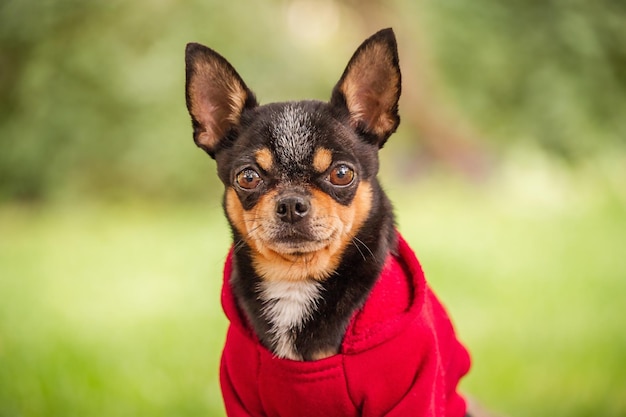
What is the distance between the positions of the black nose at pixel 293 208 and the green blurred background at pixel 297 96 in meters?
2.33

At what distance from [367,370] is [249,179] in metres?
0.71

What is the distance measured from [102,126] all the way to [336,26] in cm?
230

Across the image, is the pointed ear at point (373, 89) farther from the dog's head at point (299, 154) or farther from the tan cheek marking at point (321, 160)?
the tan cheek marking at point (321, 160)

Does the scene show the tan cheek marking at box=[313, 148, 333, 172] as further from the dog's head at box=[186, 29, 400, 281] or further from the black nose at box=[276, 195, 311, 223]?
the black nose at box=[276, 195, 311, 223]

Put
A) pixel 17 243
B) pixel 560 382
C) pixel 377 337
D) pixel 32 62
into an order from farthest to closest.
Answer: pixel 32 62 → pixel 17 243 → pixel 560 382 → pixel 377 337

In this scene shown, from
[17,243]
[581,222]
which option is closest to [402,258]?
[581,222]

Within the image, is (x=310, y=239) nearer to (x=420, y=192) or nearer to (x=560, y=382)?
(x=560, y=382)

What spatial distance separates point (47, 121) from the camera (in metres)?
6.18

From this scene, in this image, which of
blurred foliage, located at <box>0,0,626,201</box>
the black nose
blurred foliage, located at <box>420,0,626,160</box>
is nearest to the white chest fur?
the black nose

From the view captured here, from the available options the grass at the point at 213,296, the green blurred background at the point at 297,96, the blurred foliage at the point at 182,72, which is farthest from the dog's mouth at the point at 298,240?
the blurred foliage at the point at 182,72

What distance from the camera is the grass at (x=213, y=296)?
3564 millimetres

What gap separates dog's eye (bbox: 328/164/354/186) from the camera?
88.7 inches

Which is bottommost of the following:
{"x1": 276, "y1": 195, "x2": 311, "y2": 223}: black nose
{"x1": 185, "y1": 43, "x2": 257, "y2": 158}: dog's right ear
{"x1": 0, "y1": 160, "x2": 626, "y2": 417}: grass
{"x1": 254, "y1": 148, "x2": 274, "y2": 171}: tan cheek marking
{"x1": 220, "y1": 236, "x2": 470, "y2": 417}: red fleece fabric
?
{"x1": 0, "y1": 160, "x2": 626, "y2": 417}: grass

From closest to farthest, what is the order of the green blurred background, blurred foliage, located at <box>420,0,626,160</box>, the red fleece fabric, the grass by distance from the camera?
the red fleece fabric
the grass
the green blurred background
blurred foliage, located at <box>420,0,626,160</box>
